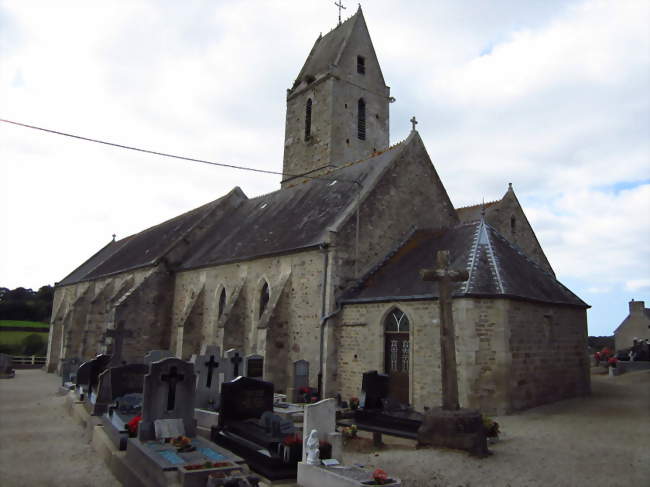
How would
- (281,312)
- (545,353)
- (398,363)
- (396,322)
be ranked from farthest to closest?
(281,312)
(396,322)
(398,363)
(545,353)

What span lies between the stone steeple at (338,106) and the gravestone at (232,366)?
14816 millimetres

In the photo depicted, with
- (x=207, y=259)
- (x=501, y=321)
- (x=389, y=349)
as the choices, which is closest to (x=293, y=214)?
(x=207, y=259)

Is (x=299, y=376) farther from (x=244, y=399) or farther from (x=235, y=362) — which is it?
(x=244, y=399)

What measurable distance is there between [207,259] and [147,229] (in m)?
18.0

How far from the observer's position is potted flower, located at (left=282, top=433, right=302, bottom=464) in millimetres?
7363

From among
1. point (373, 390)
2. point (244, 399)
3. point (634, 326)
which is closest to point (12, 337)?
point (244, 399)

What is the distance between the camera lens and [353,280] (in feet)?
52.5

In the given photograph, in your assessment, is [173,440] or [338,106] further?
[338,106]

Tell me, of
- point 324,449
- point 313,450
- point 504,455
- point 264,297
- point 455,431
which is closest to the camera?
point 313,450

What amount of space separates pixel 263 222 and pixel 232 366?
10328 millimetres

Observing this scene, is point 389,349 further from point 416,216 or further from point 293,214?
point 293,214

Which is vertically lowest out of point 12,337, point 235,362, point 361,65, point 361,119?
point 235,362

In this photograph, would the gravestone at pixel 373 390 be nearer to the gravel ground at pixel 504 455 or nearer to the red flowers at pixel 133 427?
the gravel ground at pixel 504 455

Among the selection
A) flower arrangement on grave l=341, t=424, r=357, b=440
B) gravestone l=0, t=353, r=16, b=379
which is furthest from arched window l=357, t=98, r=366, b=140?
gravestone l=0, t=353, r=16, b=379
